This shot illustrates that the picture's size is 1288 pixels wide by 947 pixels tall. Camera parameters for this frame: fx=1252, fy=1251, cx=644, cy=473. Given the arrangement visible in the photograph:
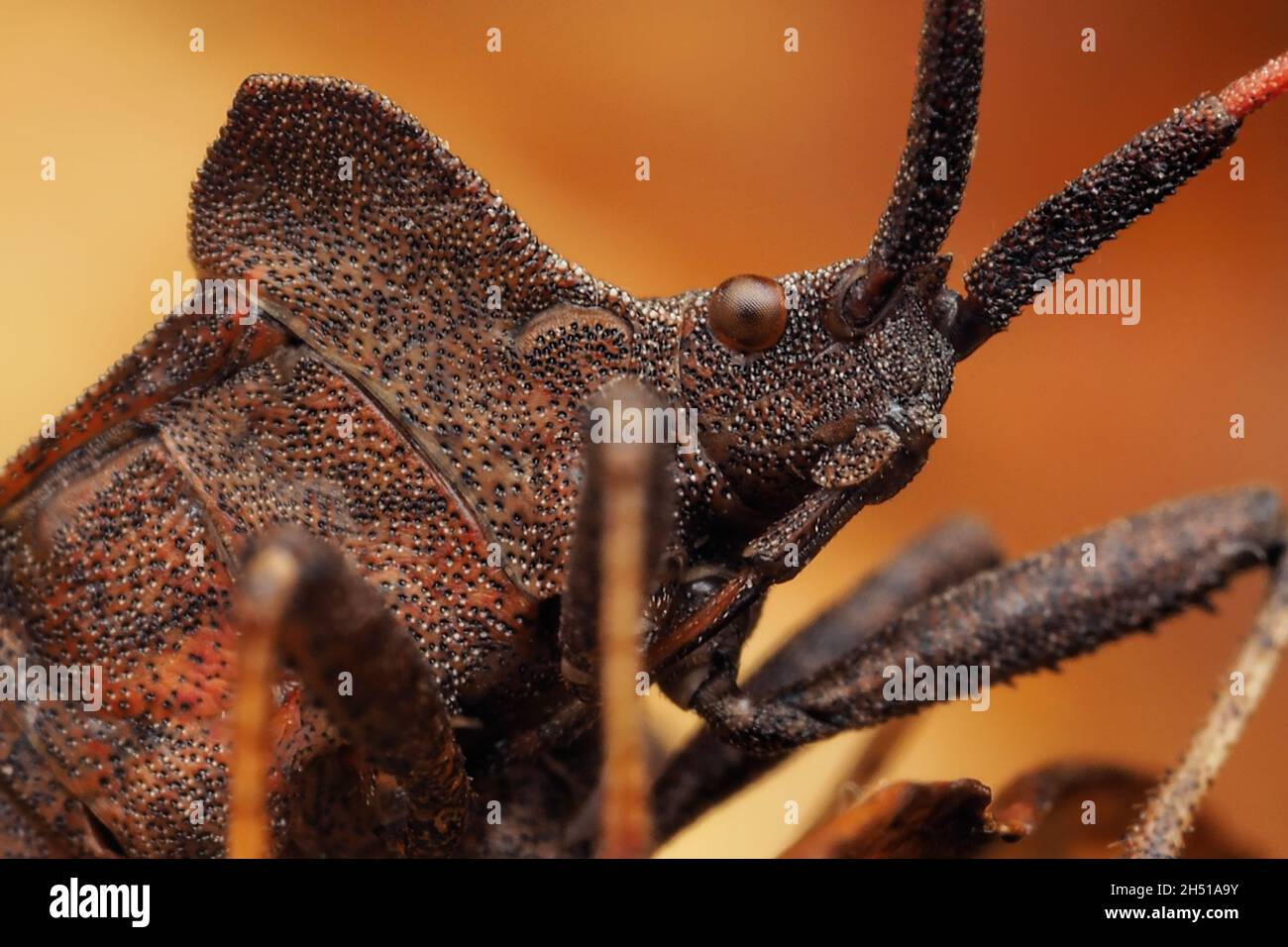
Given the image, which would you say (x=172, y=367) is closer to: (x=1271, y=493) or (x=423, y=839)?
(x=423, y=839)

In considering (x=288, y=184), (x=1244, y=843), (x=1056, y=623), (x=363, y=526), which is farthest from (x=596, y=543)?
(x=1244, y=843)

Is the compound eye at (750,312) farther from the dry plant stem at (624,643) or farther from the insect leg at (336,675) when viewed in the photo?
the insect leg at (336,675)

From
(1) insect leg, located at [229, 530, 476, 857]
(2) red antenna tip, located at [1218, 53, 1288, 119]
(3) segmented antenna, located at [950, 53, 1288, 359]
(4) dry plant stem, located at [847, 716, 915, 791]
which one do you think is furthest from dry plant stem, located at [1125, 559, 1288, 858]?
(4) dry plant stem, located at [847, 716, 915, 791]

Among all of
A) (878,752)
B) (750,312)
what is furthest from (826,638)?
(750,312)

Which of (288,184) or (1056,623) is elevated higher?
(288,184)

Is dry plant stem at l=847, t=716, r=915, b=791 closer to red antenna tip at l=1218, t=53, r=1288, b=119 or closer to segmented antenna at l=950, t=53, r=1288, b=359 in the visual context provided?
segmented antenna at l=950, t=53, r=1288, b=359

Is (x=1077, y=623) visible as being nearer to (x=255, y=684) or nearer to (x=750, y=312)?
(x=750, y=312)
